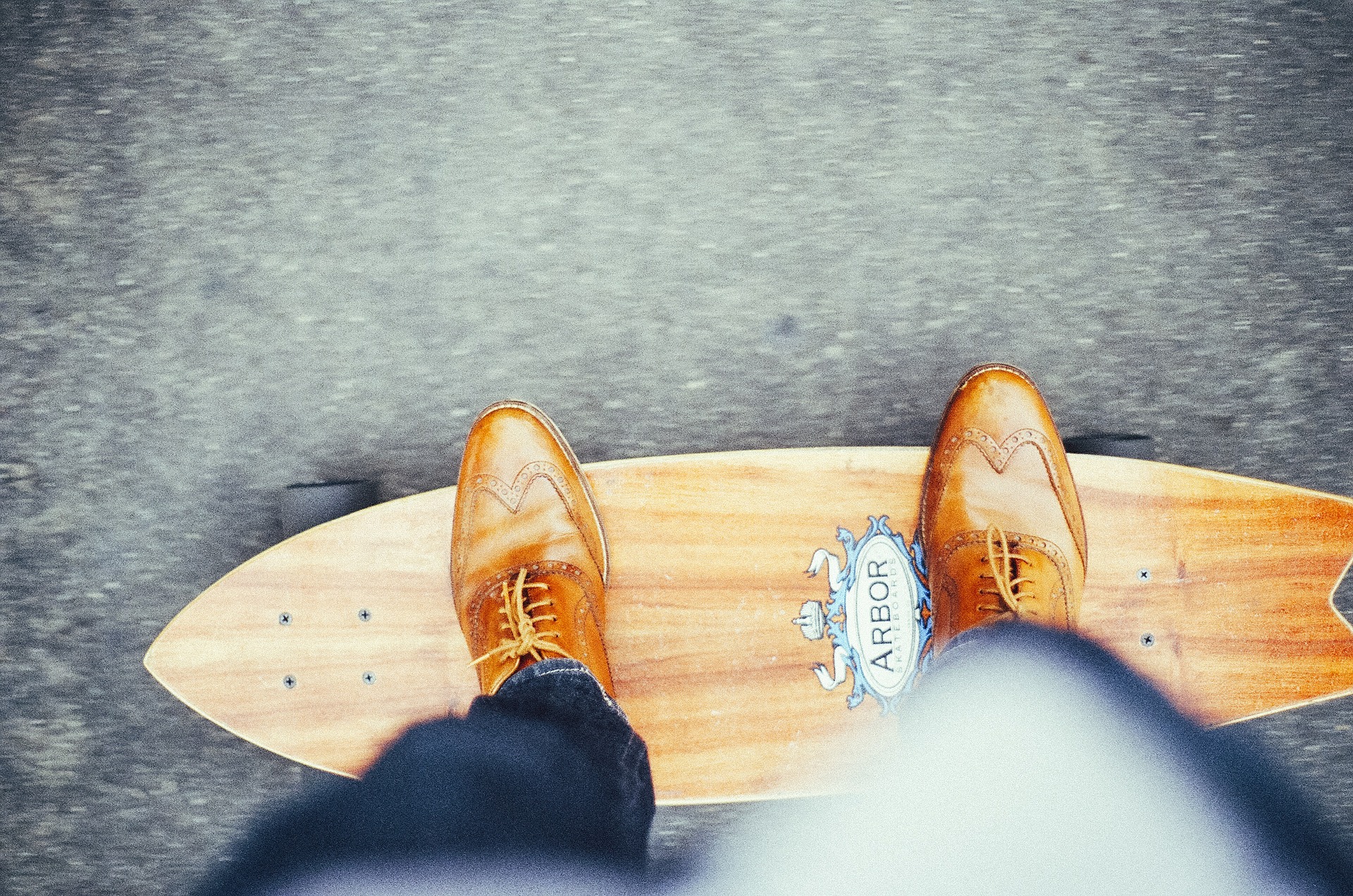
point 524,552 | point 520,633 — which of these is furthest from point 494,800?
point 524,552

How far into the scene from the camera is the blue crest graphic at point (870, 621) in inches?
39.8

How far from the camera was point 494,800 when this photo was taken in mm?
762

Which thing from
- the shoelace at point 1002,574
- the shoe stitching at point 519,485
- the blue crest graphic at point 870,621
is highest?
the shoe stitching at point 519,485

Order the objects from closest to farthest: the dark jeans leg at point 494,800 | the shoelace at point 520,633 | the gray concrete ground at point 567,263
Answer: the dark jeans leg at point 494,800, the shoelace at point 520,633, the gray concrete ground at point 567,263

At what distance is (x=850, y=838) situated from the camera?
36.1 inches

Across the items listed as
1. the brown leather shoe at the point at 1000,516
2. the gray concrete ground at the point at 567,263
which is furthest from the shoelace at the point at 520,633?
the brown leather shoe at the point at 1000,516

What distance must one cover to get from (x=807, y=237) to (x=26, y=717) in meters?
1.50

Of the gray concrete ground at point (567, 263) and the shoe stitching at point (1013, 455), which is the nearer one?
the shoe stitching at point (1013, 455)

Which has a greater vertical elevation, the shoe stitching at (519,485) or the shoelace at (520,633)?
the shoe stitching at (519,485)

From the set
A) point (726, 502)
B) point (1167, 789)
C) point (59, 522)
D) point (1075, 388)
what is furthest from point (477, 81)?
point (1167, 789)

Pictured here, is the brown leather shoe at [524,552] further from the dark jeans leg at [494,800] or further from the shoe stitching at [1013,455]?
the shoe stitching at [1013,455]

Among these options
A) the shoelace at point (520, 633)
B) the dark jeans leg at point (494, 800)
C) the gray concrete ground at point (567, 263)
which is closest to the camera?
the dark jeans leg at point (494, 800)

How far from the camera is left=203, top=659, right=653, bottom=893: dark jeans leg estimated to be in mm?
752

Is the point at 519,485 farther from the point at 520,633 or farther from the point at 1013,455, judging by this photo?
the point at 1013,455
